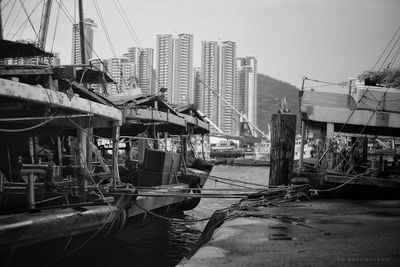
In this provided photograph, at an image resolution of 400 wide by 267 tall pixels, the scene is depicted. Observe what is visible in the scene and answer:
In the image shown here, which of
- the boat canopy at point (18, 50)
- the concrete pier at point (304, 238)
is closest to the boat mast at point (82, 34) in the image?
the boat canopy at point (18, 50)

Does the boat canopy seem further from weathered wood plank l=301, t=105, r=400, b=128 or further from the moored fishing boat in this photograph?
weathered wood plank l=301, t=105, r=400, b=128

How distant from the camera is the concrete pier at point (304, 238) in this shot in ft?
17.5

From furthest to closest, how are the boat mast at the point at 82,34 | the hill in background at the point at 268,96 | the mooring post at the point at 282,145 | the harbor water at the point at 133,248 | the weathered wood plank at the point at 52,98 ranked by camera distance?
the hill in background at the point at 268,96, the boat mast at the point at 82,34, the mooring post at the point at 282,145, the harbor water at the point at 133,248, the weathered wood plank at the point at 52,98

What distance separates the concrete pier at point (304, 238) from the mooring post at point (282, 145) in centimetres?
201

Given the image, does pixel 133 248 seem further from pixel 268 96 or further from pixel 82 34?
pixel 268 96

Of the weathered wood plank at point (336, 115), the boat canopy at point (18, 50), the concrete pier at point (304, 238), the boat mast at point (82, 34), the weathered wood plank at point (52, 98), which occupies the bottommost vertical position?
the concrete pier at point (304, 238)

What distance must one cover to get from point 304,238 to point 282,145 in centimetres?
537

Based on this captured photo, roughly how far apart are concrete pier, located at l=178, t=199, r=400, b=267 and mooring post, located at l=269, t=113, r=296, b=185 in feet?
6.58

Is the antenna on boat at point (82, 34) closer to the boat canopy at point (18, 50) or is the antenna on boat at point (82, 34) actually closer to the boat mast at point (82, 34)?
the boat mast at point (82, 34)

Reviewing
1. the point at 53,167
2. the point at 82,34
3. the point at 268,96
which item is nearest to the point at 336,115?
the point at 53,167

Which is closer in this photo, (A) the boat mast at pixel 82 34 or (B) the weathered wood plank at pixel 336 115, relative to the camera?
(B) the weathered wood plank at pixel 336 115

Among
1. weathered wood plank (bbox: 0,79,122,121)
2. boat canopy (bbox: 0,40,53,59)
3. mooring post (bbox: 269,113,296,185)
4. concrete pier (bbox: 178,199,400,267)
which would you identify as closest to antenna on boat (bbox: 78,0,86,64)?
boat canopy (bbox: 0,40,53,59)

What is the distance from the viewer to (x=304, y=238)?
21.7 feet

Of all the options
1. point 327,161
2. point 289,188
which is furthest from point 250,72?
point 289,188
